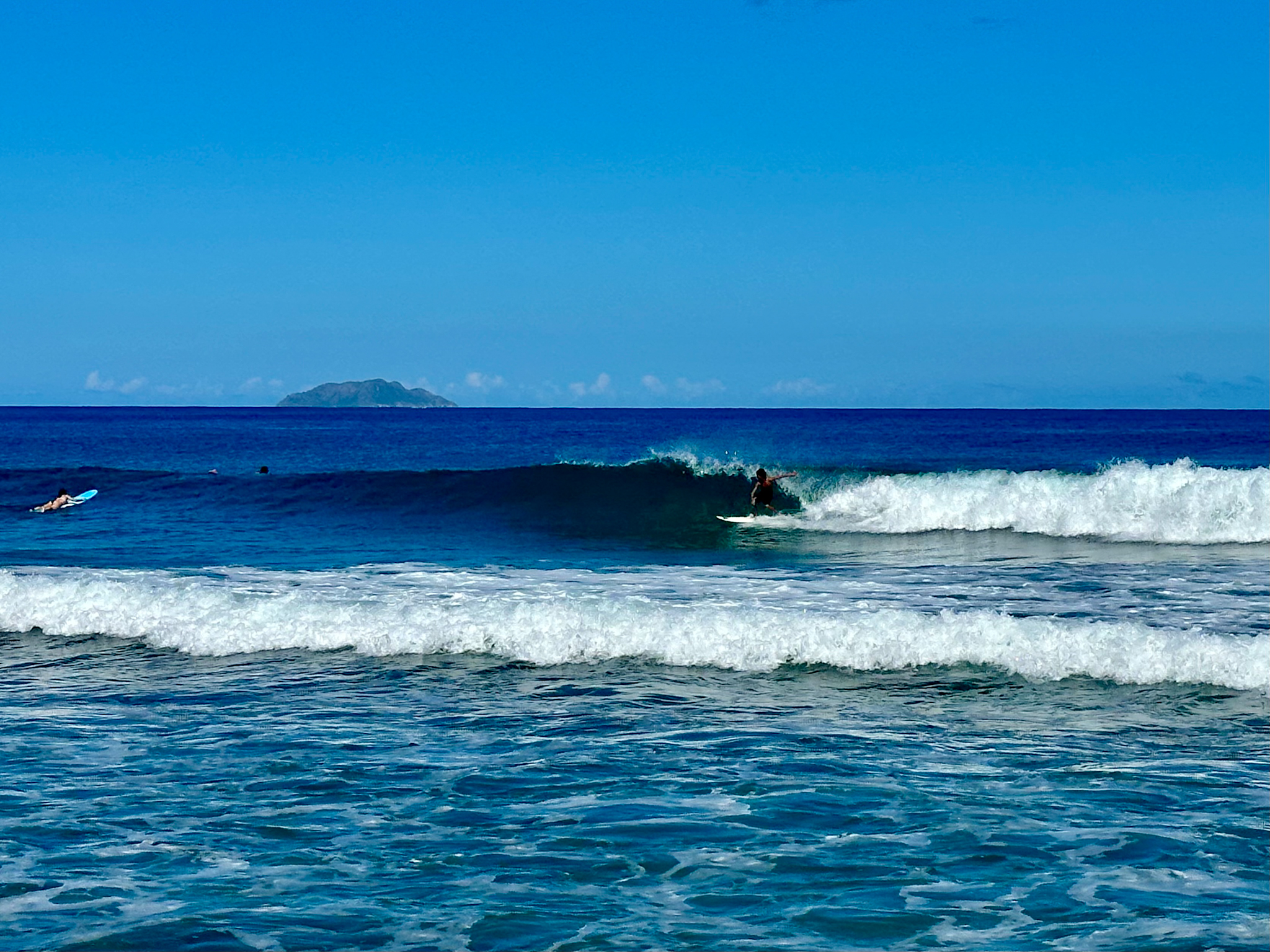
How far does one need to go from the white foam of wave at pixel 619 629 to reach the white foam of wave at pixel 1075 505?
11654 millimetres

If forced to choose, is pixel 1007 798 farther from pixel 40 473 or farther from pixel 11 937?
pixel 40 473

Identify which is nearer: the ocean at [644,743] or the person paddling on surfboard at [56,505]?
the ocean at [644,743]

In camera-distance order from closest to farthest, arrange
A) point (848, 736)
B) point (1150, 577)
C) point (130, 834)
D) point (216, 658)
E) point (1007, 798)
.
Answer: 1. point (130, 834)
2. point (1007, 798)
3. point (848, 736)
4. point (216, 658)
5. point (1150, 577)

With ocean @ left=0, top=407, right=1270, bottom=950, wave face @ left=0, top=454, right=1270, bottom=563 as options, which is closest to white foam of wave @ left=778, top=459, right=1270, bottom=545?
wave face @ left=0, top=454, right=1270, bottom=563

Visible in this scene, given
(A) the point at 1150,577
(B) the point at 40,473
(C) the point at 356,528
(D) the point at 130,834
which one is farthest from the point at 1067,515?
(B) the point at 40,473

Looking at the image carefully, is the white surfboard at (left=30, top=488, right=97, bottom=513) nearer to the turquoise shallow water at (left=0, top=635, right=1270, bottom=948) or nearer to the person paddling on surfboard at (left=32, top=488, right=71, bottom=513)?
the person paddling on surfboard at (left=32, top=488, right=71, bottom=513)

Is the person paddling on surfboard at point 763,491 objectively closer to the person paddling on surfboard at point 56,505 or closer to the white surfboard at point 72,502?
the person paddling on surfboard at point 56,505

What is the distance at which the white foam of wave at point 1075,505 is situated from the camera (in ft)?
78.6

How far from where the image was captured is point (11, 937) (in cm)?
563

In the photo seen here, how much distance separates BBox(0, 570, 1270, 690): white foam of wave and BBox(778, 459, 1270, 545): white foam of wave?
11.7 meters

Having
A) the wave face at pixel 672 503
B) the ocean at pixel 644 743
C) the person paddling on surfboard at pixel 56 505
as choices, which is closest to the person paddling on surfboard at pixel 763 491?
the wave face at pixel 672 503

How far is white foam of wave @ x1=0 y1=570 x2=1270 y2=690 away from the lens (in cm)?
1160

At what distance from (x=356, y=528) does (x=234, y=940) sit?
23019 millimetres

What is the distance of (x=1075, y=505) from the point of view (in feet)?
84.6
